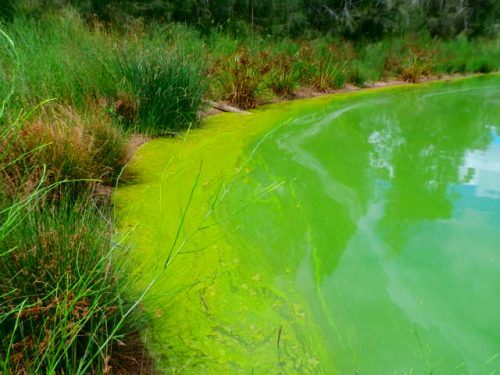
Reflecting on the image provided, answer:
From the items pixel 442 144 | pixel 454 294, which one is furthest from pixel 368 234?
pixel 442 144

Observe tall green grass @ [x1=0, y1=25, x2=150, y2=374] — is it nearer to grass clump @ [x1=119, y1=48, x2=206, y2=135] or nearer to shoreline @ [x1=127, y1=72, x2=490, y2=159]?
shoreline @ [x1=127, y1=72, x2=490, y2=159]

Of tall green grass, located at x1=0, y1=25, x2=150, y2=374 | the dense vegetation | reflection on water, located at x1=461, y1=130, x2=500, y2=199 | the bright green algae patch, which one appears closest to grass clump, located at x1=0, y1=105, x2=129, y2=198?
the dense vegetation

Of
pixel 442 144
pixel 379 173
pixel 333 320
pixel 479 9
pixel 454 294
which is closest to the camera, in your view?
pixel 333 320

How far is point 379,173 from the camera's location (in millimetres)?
2555

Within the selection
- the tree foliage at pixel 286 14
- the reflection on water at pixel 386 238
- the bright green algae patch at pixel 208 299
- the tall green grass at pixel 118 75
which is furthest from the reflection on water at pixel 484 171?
the tree foliage at pixel 286 14

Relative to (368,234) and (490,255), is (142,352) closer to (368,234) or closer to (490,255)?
(368,234)

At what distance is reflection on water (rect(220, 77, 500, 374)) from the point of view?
1214 mm

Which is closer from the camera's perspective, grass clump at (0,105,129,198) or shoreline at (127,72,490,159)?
grass clump at (0,105,129,198)

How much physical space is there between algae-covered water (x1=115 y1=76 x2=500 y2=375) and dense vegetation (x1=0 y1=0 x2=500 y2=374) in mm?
213

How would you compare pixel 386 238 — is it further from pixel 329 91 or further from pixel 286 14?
pixel 286 14

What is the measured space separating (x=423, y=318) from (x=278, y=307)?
1.50ft

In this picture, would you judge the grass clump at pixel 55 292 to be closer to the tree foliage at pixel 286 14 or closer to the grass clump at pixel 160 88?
the grass clump at pixel 160 88

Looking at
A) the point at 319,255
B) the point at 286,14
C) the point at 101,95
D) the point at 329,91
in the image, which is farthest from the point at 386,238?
the point at 286,14

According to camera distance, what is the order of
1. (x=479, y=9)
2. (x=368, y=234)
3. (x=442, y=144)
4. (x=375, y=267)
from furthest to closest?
(x=479, y=9)
(x=442, y=144)
(x=368, y=234)
(x=375, y=267)
